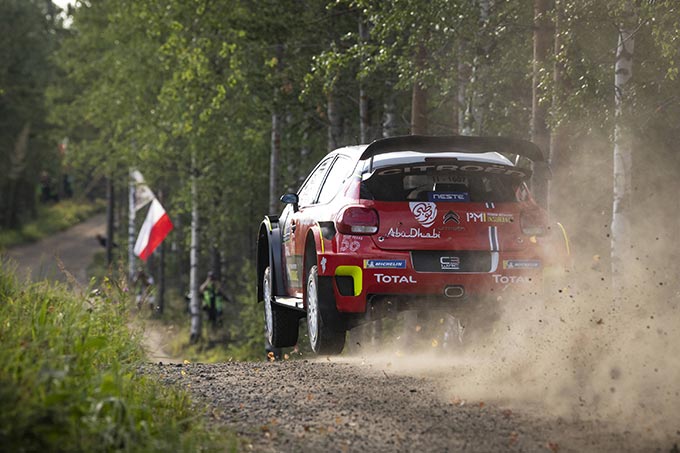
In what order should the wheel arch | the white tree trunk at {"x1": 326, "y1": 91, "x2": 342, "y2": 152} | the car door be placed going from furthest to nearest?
the white tree trunk at {"x1": 326, "y1": 91, "x2": 342, "y2": 152} < the wheel arch < the car door

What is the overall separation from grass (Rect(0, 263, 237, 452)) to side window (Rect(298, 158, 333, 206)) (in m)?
3.17

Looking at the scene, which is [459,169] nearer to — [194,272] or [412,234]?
[412,234]

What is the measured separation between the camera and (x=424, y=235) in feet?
32.1

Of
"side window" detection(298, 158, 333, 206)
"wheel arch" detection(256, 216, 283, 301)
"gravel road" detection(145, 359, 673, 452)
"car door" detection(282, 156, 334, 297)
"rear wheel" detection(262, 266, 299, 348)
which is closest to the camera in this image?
"gravel road" detection(145, 359, 673, 452)

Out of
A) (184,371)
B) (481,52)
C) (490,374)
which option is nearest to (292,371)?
(184,371)

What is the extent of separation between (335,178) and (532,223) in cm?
199

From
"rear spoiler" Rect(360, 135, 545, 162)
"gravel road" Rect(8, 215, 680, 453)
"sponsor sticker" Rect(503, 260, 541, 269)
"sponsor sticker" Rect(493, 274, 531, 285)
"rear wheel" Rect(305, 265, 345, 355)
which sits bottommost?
"gravel road" Rect(8, 215, 680, 453)

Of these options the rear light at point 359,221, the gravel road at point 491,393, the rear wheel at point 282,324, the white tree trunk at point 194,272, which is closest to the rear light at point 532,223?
the gravel road at point 491,393

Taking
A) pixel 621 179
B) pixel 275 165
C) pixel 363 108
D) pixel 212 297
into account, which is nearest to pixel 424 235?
pixel 621 179

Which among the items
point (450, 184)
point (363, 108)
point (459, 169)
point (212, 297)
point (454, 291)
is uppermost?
point (363, 108)

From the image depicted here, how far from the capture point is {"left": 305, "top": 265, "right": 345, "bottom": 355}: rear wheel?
1005cm

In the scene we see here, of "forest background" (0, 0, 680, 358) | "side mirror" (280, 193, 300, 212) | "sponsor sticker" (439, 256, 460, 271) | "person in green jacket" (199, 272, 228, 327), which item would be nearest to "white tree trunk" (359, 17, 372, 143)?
"forest background" (0, 0, 680, 358)

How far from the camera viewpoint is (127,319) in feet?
42.3

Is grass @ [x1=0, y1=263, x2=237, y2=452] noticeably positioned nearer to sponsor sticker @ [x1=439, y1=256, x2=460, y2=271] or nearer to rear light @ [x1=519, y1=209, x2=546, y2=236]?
sponsor sticker @ [x1=439, y1=256, x2=460, y2=271]
